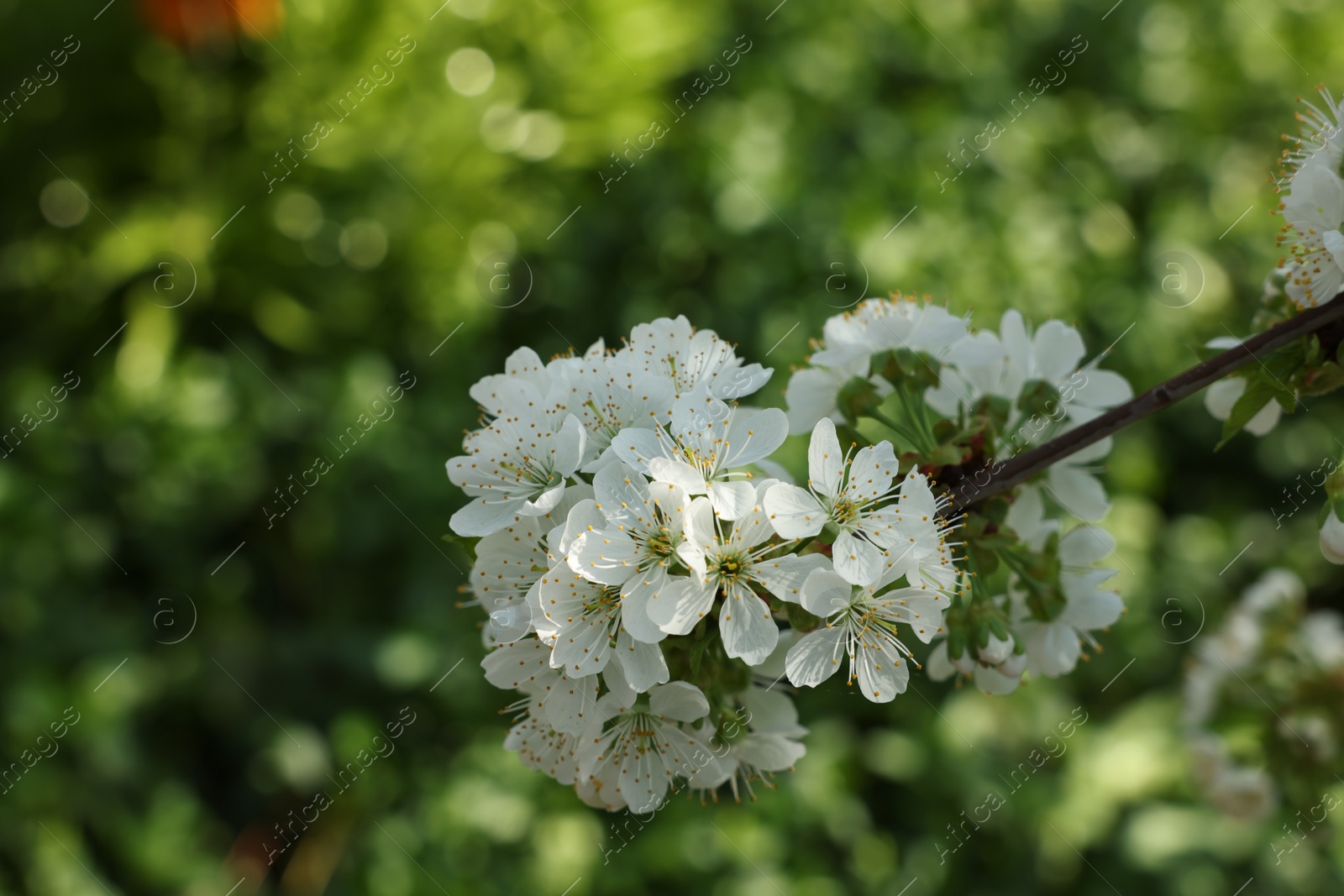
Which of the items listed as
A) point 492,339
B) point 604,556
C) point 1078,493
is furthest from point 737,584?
point 492,339

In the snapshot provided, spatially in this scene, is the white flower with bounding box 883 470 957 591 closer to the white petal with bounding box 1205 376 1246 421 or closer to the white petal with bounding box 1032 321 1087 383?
the white petal with bounding box 1032 321 1087 383

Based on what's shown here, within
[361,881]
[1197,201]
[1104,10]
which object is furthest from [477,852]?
[1104,10]

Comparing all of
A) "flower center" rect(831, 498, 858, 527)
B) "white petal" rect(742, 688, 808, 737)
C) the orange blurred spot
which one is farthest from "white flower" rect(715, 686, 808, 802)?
the orange blurred spot

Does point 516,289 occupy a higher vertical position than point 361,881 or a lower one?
higher

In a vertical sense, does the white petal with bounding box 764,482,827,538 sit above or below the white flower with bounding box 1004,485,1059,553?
above

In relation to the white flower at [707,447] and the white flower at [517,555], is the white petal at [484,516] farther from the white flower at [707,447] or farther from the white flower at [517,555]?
the white flower at [707,447]

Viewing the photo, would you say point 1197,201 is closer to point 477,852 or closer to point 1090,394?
point 1090,394
